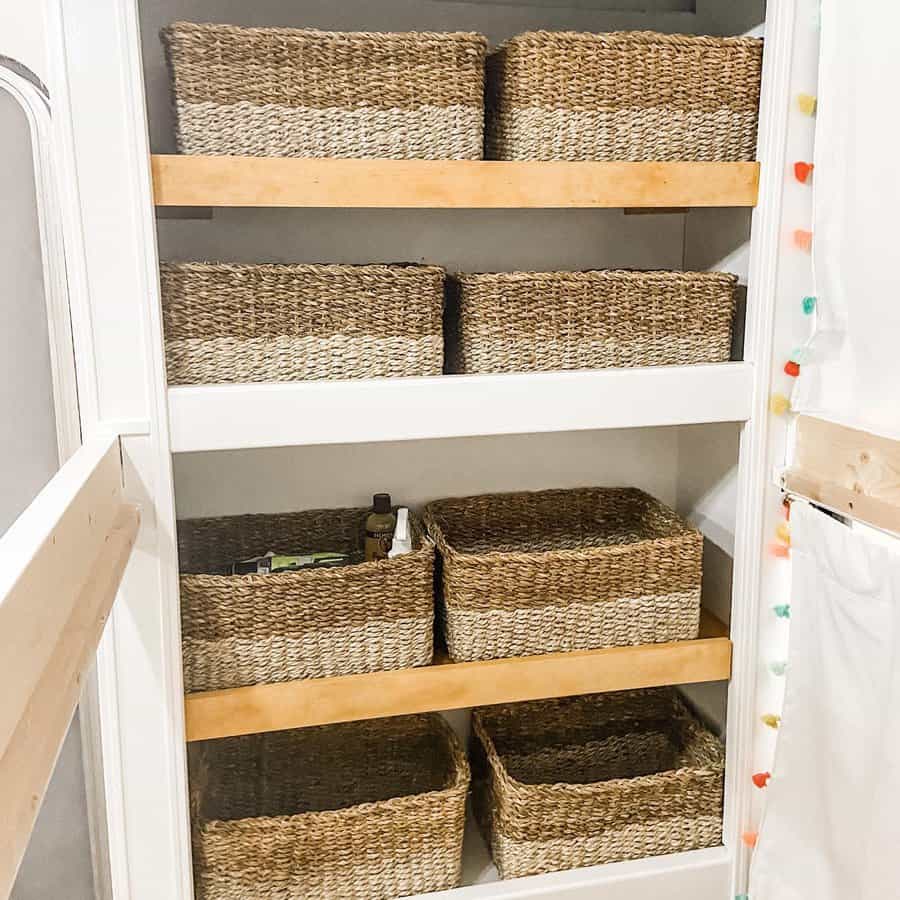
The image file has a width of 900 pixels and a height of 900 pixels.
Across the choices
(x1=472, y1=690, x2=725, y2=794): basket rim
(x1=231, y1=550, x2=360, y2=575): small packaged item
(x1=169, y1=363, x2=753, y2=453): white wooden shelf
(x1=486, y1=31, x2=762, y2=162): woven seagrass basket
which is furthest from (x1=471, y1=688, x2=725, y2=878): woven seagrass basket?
(x1=486, y1=31, x2=762, y2=162): woven seagrass basket

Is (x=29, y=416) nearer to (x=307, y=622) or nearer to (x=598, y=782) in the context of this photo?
(x=307, y=622)

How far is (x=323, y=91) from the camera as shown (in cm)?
127

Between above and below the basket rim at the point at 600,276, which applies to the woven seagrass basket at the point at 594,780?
below

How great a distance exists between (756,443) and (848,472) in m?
0.17

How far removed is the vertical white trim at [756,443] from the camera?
53.9 inches

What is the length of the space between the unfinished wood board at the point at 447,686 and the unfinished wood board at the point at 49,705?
1.20 feet

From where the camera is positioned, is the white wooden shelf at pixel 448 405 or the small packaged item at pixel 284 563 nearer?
the white wooden shelf at pixel 448 405

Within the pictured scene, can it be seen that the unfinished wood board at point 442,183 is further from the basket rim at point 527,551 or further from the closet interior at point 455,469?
the basket rim at point 527,551

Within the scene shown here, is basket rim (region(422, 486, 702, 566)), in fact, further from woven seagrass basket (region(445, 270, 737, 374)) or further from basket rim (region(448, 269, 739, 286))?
basket rim (region(448, 269, 739, 286))

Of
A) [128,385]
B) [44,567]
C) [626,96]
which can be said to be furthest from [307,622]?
[626,96]

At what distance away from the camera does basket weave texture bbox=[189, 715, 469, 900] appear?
1.40 m

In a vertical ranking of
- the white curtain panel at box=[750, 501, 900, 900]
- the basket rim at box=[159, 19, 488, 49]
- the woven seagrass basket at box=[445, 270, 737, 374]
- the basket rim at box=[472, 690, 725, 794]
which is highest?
the basket rim at box=[159, 19, 488, 49]

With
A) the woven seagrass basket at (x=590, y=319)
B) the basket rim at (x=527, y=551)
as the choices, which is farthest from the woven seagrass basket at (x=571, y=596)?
the woven seagrass basket at (x=590, y=319)

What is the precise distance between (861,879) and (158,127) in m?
1.45
